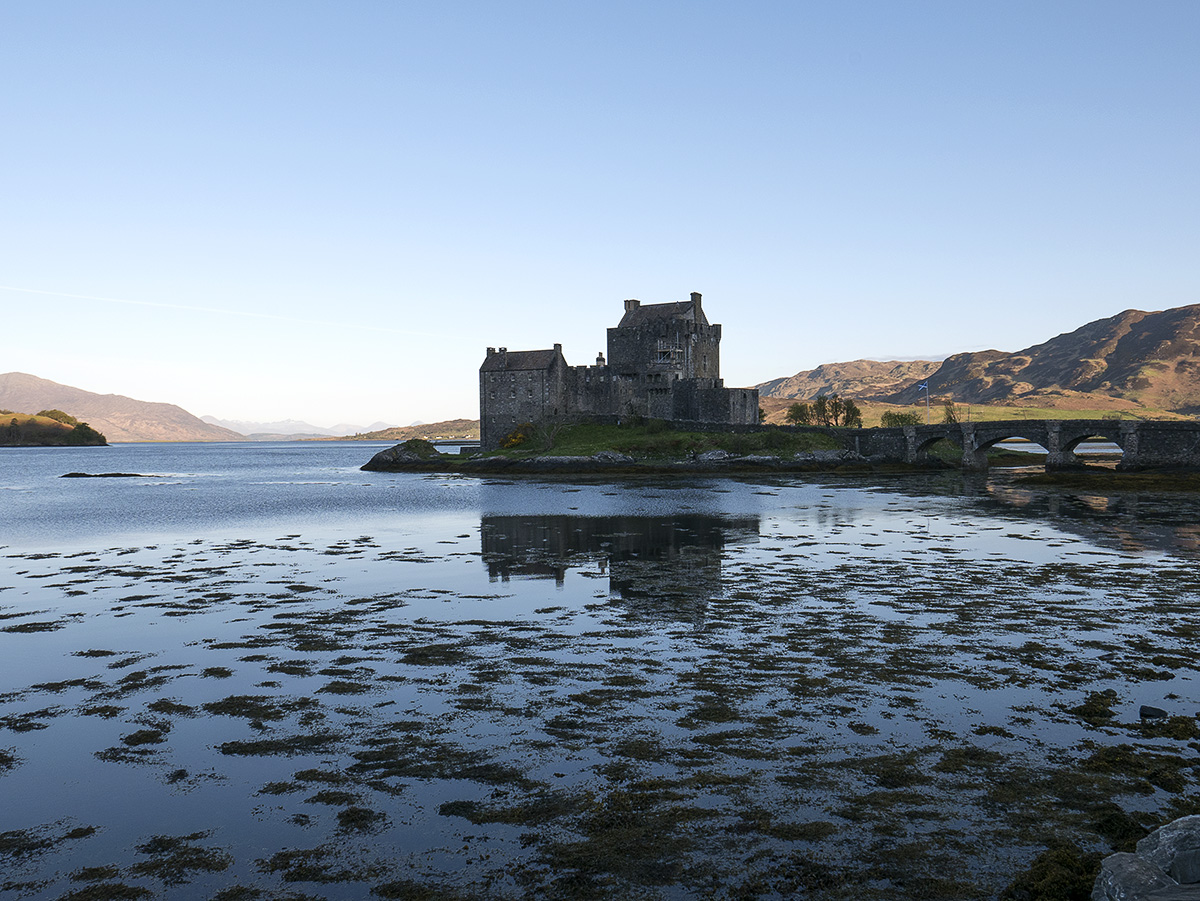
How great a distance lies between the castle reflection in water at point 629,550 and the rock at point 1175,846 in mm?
12673

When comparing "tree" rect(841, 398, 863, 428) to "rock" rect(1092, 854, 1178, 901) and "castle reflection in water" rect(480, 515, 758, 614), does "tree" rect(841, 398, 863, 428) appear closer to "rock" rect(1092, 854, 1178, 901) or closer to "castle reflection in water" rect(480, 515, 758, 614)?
"castle reflection in water" rect(480, 515, 758, 614)

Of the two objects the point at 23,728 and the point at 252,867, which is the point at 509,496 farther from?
the point at 252,867

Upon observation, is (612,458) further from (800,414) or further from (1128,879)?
(1128,879)

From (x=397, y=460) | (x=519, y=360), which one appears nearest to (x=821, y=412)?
(x=519, y=360)

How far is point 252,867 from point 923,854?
6.68 metres

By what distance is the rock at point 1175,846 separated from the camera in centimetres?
634

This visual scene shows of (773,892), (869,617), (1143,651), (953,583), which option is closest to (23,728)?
(773,892)

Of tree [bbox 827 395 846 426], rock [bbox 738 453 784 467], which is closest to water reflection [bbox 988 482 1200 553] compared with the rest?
rock [bbox 738 453 784 467]

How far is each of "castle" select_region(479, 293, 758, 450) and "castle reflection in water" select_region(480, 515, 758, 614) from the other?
56.2 meters

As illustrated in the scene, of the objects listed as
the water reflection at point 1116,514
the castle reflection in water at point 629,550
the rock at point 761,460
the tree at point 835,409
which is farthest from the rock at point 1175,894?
the tree at point 835,409

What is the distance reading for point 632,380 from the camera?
331 feet

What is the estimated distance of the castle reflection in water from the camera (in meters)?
22.4

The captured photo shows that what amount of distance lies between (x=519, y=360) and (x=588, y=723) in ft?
308

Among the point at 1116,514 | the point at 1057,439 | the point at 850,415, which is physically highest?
the point at 850,415
